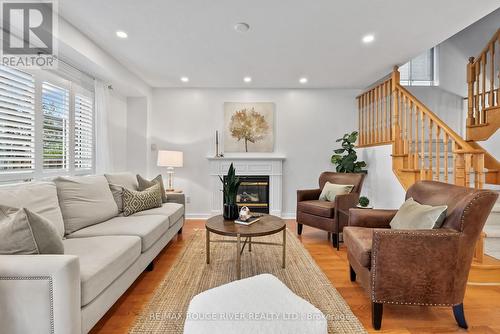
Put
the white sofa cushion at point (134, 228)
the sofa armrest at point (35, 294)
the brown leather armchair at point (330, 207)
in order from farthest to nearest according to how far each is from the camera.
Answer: the brown leather armchair at point (330, 207)
the white sofa cushion at point (134, 228)
the sofa armrest at point (35, 294)

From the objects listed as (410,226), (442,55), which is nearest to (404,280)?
(410,226)

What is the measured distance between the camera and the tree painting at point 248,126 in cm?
468

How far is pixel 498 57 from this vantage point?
3.57m

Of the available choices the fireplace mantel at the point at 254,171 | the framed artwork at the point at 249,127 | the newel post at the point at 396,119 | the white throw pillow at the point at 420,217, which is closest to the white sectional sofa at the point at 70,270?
the fireplace mantel at the point at 254,171

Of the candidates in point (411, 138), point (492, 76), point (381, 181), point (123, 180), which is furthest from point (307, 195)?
point (492, 76)

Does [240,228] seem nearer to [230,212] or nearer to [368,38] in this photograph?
[230,212]

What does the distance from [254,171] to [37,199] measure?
317 cm

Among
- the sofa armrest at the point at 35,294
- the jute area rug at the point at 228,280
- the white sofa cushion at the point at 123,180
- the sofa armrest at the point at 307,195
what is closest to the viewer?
the sofa armrest at the point at 35,294

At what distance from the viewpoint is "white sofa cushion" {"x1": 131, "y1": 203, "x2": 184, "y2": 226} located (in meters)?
2.88

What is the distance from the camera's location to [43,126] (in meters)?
2.71

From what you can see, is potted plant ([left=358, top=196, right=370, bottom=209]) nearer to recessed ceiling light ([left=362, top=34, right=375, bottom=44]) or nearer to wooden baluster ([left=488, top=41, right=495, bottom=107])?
recessed ceiling light ([left=362, top=34, right=375, bottom=44])

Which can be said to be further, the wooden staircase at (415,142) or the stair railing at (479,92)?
the stair railing at (479,92)

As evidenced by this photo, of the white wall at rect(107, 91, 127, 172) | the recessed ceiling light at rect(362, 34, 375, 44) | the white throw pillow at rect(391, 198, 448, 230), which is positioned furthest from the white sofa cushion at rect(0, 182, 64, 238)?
the recessed ceiling light at rect(362, 34, 375, 44)

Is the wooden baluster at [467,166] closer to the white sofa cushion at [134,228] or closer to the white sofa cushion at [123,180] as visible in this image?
the white sofa cushion at [134,228]
